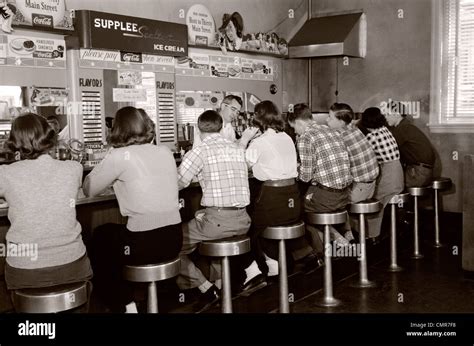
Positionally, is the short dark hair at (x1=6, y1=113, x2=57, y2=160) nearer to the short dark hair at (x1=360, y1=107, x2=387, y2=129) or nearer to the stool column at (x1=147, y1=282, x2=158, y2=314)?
the stool column at (x1=147, y1=282, x2=158, y2=314)

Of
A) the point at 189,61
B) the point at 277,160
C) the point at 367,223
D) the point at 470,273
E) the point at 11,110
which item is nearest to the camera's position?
the point at 277,160

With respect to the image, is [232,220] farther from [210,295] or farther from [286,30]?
[286,30]

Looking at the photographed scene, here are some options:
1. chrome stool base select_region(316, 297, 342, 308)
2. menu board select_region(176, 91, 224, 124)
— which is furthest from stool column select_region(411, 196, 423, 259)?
menu board select_region(176, 91, 224, 124)

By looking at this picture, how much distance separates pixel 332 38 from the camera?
276 inches

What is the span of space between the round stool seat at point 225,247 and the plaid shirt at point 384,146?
250cm

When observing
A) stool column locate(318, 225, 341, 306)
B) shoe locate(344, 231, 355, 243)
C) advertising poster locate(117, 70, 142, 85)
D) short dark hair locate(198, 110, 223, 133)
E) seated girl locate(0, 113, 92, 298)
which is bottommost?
stool column locate(318, 225, 341, 306)

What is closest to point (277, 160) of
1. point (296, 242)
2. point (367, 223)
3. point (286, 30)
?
point (296, 242)

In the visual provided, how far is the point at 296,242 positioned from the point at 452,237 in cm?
263

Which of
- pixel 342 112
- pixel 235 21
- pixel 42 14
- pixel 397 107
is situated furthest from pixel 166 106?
pixel 397 107

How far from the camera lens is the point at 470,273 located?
16.7 ft

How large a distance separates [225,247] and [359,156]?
2.12 m

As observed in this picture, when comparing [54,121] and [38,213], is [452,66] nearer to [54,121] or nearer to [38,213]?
[54,121]

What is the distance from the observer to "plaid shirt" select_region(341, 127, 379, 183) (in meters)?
5.12

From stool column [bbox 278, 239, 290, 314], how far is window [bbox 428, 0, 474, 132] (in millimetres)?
3623
